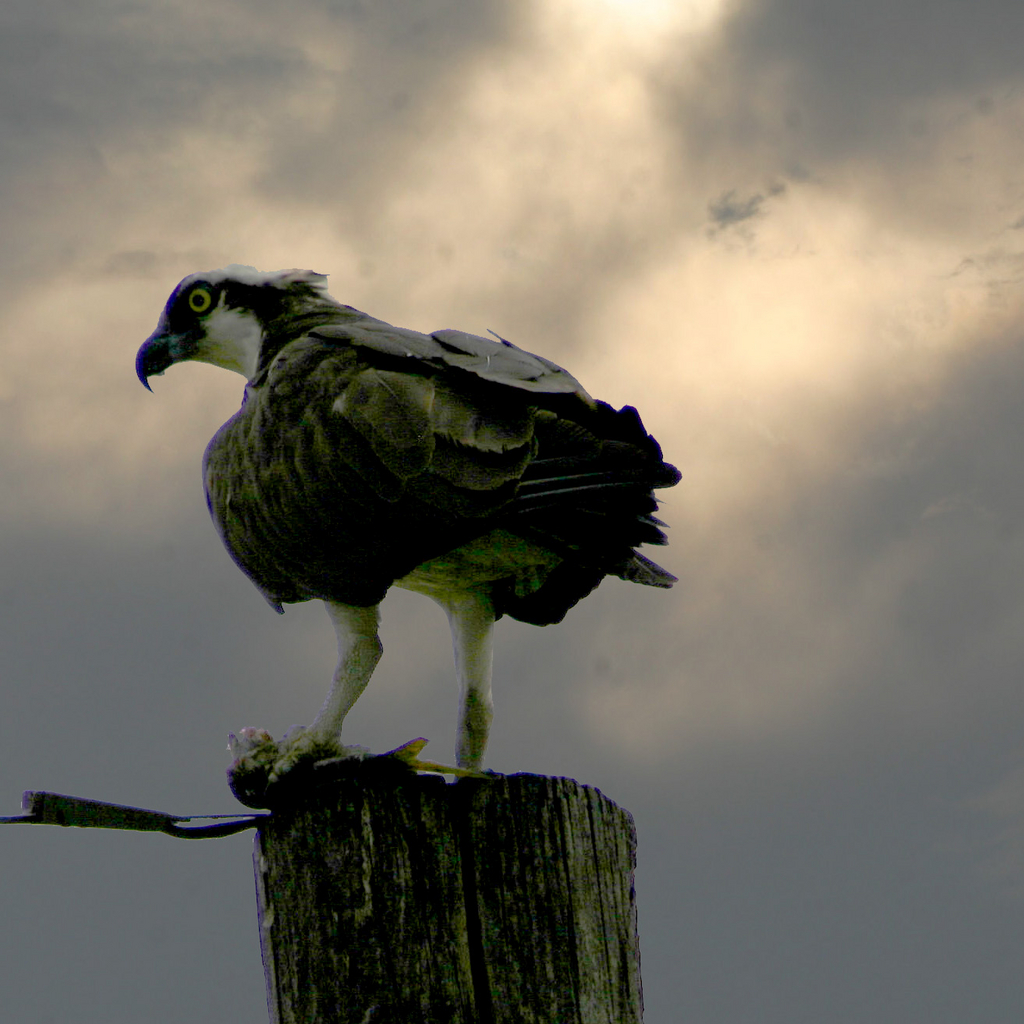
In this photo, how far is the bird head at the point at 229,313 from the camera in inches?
169

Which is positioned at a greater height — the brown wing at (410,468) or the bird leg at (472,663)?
the brown wing at (410,468)

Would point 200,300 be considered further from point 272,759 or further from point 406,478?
point 272,759

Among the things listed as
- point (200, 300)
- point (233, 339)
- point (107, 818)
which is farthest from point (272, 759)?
point (200, 300)

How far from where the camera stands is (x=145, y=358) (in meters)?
4.48

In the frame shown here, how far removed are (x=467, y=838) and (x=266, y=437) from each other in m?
1.52

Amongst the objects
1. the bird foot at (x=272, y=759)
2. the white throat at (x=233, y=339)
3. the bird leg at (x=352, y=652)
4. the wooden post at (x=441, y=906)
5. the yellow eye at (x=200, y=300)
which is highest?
the yellow eye at (x=200, y=300)

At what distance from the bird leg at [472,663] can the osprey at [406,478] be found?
0.56ft

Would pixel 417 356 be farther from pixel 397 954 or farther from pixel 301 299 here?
pixel 397 954

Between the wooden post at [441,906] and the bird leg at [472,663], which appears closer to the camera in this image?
the wooden post at [441,906]

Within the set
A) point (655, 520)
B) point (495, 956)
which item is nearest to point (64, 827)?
point (495, 956)

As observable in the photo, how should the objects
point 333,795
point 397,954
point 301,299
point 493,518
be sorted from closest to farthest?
point 397,954 < point 333,795 < point 493,518 < point 301,299

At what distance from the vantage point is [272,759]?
11.0ft

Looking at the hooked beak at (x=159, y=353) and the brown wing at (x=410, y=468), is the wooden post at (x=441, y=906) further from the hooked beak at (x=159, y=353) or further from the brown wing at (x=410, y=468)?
the hooked beak at (x=159, y=353)

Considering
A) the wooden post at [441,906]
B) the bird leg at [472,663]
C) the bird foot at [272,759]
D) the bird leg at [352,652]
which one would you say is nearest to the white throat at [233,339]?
the bird leg at [352,652]
